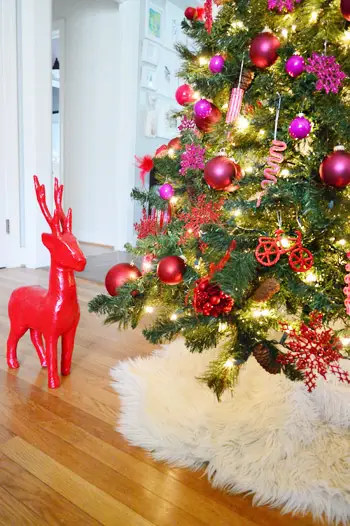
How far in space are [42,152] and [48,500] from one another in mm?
2300

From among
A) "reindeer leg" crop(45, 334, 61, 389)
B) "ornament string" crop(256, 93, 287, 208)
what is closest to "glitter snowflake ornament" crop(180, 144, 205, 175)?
"ornament string" crop(256, 93, 287, 208)

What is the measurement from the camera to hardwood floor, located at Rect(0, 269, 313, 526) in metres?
0.72

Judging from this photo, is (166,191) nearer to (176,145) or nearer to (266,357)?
(176,145)

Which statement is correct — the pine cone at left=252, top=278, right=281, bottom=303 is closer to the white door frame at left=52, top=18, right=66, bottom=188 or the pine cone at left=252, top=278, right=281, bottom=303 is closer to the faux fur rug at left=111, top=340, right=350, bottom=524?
the faux fur rug at left=111, top=340, right=350, bottom=524

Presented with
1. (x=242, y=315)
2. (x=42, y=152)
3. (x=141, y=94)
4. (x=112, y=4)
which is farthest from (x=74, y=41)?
(x=242, y=315)

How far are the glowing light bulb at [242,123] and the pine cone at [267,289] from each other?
0.38m

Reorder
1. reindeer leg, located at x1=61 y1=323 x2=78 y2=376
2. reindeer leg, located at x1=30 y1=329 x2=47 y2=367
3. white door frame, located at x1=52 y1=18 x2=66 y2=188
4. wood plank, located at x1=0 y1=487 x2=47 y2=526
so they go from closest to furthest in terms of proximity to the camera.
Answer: wood plank, located at x1=0 y1=487 x2=47 y2=526, reindeer leg, located at x1=61 y1=323 x2=78 y2=376, reindeer leg, located at x1=30 y1=329 x2=47 y2=367, white door frame, located at x1=52 y1=18 x2=66 y2=188

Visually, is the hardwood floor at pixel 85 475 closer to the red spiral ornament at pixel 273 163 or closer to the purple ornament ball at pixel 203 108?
the red spiral ornament at pixel 273 163

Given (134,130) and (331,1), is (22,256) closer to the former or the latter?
(134,130)

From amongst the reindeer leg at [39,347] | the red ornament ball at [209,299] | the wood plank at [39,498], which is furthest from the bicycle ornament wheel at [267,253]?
the reindeer leg at [39,347]

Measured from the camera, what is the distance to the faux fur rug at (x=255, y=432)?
79 centimetres

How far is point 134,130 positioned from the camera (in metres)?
3.44

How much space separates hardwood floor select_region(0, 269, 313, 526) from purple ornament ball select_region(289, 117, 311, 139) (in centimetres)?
76

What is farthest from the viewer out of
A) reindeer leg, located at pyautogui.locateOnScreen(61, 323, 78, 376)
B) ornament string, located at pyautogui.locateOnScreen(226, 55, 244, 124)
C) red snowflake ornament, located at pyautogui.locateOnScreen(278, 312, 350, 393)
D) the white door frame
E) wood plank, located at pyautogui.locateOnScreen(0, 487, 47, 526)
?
the white door frame
